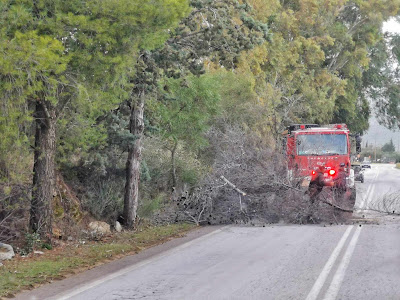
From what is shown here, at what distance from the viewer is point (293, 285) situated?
1008 centimetres

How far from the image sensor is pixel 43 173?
1444cm

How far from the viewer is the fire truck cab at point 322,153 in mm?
20141

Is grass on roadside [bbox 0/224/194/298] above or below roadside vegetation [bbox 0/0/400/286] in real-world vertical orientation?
below

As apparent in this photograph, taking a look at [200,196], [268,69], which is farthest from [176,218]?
[268,69]

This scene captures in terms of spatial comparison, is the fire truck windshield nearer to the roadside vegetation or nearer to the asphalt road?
the roadside vegetation

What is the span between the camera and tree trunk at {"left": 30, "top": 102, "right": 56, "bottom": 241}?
14234 millimetres

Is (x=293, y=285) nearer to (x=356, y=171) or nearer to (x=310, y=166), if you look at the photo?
(x=310, y=166)

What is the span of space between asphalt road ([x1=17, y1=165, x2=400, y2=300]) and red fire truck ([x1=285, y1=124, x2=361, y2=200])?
3.18m

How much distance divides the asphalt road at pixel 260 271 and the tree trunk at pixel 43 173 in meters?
2.71

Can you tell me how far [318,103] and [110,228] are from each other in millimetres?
24440

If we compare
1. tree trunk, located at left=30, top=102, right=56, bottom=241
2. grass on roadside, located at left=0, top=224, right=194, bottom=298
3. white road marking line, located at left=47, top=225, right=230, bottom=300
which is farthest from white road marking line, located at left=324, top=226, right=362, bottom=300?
tree trunk, located at left=30, top=102, right=56, bottom=241

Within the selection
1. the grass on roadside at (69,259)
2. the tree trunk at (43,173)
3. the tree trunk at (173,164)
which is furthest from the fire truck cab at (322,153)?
the tree trunk at (43,173)

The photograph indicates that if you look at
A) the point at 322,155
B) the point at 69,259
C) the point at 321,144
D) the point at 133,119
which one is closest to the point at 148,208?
the point at 133,119

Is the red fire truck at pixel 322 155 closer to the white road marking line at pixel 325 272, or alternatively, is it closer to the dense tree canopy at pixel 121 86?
the dense tree canopy at pixel 121 86
